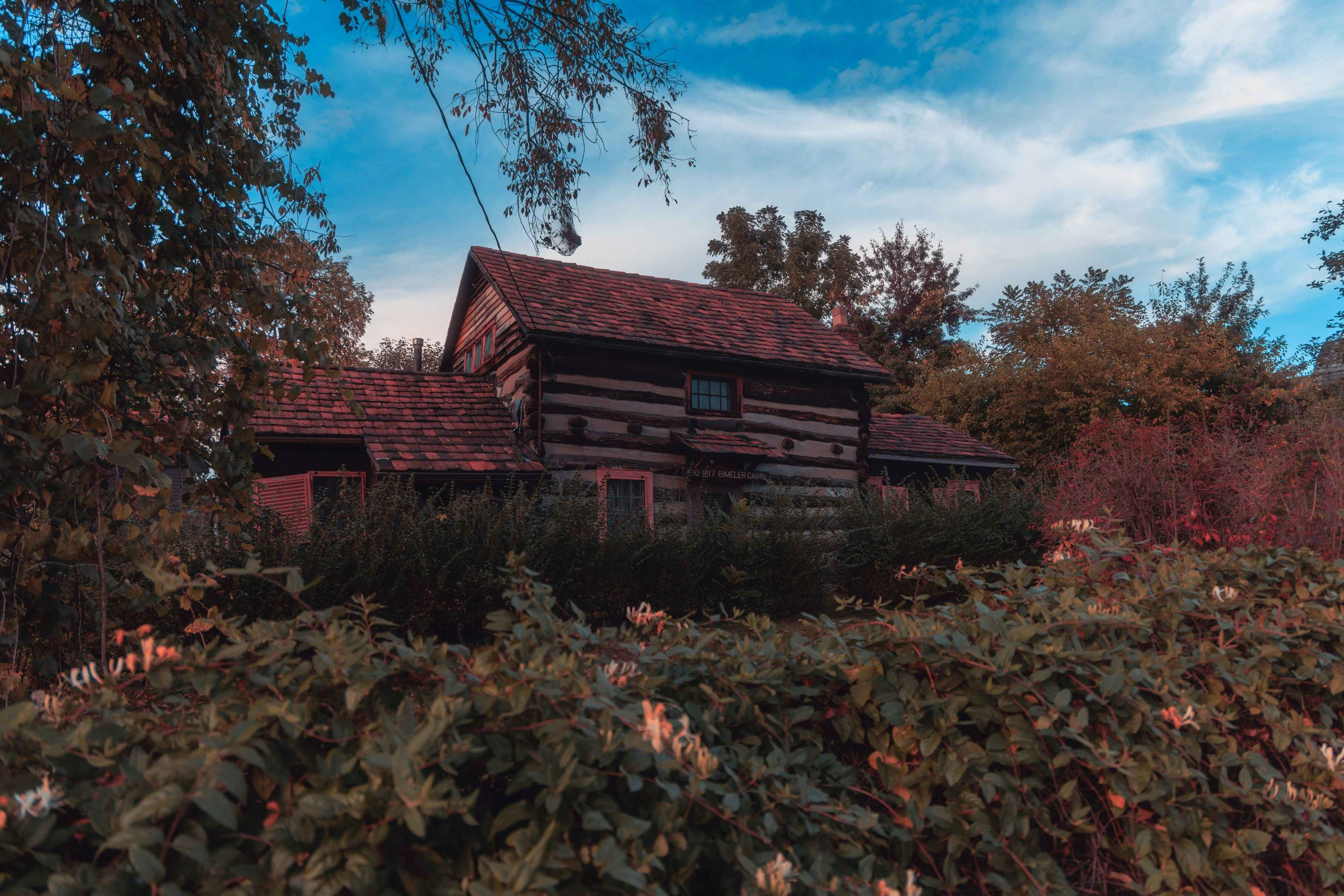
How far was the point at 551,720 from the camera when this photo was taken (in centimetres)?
154

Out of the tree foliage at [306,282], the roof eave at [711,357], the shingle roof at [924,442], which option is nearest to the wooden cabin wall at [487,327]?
the roof eave at [711,357]

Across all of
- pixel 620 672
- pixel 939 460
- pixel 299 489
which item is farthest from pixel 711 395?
pixel 620 672

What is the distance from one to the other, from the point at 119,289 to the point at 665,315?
43.6ft

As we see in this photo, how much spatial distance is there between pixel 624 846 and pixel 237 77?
455 cm

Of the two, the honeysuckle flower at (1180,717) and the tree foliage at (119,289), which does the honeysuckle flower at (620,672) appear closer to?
the honeysuckle flower at (1180,717)

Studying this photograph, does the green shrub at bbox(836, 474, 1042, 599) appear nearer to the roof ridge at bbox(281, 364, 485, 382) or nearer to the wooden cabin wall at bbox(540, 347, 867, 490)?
the wooden cabin wall at bbox(540, 347, 867, 490)

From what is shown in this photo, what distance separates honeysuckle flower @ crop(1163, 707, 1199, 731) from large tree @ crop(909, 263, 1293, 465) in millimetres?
21403

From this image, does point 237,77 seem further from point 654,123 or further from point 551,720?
Result: point 551,720

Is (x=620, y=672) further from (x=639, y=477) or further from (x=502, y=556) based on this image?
(x=639, y=477)

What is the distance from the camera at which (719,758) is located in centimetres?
176

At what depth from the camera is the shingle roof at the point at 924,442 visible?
18547 mm

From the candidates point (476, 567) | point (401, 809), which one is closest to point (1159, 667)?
point (401, 809)

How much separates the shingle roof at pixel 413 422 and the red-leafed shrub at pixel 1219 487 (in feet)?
26.8

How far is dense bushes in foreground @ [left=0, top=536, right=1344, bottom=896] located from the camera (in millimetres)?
1368
